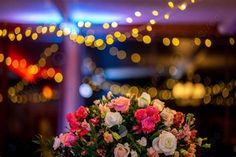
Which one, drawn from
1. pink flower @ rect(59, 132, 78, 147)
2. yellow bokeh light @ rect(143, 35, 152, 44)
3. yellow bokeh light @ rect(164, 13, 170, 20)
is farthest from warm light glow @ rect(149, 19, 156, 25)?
pink flower @ rect(59, 132, 78, 147)

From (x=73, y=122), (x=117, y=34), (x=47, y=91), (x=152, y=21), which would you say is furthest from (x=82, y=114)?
(x=47, y=91)

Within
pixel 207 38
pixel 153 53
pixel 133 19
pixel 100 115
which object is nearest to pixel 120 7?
pixel 133 19

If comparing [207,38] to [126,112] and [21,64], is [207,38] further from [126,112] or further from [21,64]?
[126,112]

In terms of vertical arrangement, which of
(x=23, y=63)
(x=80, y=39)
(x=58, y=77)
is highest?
(x=80, y=39)

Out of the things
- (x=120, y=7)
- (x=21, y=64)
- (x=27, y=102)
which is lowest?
(x=27, y=102)

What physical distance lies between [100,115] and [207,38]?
421 cm

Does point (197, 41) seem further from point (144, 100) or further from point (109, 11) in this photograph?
point (144, 100)

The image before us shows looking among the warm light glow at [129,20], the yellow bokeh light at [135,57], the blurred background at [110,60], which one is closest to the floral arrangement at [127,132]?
the blurred background at [110,60]

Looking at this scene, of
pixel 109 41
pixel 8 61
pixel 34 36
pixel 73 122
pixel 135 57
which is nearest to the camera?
pixel 73 122

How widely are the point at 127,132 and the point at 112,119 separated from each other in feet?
0.22

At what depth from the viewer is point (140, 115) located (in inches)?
63.9

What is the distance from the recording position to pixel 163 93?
23.2 ft

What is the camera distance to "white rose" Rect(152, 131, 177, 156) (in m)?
1.59

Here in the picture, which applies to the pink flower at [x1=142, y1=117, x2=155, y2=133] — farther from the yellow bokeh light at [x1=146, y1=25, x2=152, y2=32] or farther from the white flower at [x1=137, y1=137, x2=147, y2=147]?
the yellow bokeh light at [x1=146, y1=25, x2=152, y2=32]
